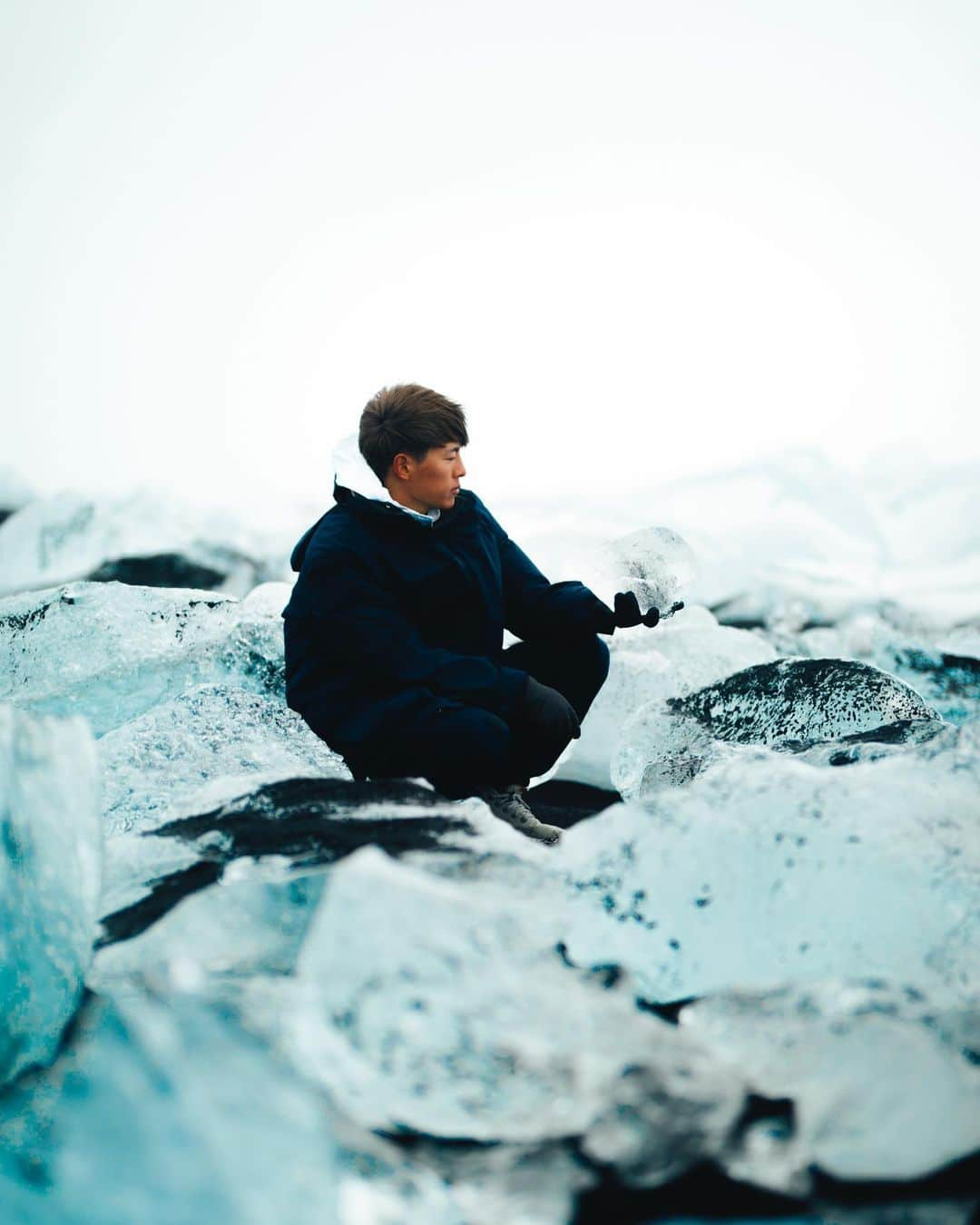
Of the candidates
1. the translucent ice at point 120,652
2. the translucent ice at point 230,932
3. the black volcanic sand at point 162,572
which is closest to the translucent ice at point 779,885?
the translucent ice at point 230,932

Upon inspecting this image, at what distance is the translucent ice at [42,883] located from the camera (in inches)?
50.1

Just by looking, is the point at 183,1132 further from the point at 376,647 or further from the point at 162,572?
the point at 162,572

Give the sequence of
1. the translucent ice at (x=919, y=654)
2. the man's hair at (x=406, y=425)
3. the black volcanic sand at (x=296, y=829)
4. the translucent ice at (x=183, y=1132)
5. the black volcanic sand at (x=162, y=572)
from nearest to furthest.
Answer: the translucent ice at (x=183, y=1132)
the black volcanic sand at (x=296, y=829)
the man's hair at (x=406, y=425)
the translucent ice at (x=919, y=654)
the black volcanic sand at (x=162, y=572)

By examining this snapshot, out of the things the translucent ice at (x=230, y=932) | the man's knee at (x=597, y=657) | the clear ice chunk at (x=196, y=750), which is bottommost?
the clear ice chunk at (x=196, y=750)

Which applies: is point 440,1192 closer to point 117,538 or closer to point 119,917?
point 119,917

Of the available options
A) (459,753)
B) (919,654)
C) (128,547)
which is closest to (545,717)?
(459,753)

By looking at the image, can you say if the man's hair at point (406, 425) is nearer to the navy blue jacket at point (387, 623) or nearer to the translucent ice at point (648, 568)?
the navy blue jacket at point (387, 623)

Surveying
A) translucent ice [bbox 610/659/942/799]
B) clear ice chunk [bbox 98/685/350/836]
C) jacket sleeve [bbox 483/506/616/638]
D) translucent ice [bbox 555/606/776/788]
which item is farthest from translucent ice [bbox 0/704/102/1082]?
translucent ice [bbox 555/606/776/788]

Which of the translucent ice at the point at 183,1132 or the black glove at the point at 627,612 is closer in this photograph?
the translucent ice at the point at 183,1132

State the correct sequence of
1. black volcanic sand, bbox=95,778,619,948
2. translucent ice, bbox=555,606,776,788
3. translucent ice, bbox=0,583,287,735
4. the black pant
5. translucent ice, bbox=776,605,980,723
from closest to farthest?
black volcanic sand, bbox=95,778,619,948 → the black pant → translucent ice, bbox=0,583,287,735 → translucent ice, bbox=555,606,776,788 → translucent ice, bbox=776,605,980,723

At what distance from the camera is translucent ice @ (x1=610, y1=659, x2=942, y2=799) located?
7.78 ft

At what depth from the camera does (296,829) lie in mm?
1517

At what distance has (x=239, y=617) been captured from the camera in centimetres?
294

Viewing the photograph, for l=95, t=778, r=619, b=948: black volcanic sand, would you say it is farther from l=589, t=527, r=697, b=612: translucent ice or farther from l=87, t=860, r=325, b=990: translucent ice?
l=589, t=527, r=697, b=612: translucent ice
